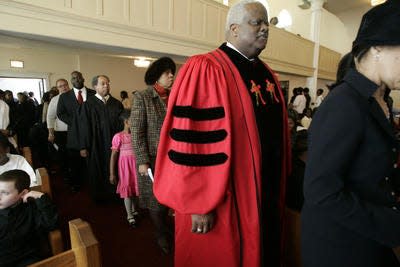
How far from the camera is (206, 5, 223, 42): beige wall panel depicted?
6195 mm

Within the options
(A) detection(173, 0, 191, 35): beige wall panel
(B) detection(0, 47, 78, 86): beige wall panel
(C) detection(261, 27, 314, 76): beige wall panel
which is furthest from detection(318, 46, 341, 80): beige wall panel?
(B) detection(0, 47, 78, 86): beige wall panel

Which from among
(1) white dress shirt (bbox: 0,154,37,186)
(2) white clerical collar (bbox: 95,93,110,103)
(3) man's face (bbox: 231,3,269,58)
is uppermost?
(3) man's face (bbox: 231,3,269,58)

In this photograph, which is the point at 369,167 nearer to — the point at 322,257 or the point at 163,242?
the point at 322,257

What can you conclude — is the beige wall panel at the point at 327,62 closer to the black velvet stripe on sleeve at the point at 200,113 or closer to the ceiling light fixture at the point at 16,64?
the ceiling light fixture at the point at 16,64

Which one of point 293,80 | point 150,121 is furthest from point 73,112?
point 293,80

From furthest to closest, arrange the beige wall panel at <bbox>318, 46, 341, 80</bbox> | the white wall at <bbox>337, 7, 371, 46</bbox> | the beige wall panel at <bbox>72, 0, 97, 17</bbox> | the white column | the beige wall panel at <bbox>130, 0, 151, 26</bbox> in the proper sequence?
the white wall at <bbox>337, 7, 371, 46</bbox>
the beige wall panel at <bbox>318, 46, 341, 80</bbox>
the white column
the beige wall panel at <bbox>130, 0, 151, 26</bbox>
the beige wall panel at <bbox>72, 0, 97, 17</bbox>

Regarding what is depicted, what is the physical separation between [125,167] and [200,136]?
6.08ft

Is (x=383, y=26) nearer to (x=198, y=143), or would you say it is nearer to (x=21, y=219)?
(x=198, y=143)

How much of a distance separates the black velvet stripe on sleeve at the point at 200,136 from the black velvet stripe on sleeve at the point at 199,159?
0.06 metres

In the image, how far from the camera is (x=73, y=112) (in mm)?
3613

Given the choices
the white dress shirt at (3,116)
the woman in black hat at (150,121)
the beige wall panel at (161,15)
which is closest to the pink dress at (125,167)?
the woman in black hat at (150,121)

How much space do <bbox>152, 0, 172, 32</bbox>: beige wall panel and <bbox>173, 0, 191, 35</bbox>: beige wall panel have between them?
169 mm

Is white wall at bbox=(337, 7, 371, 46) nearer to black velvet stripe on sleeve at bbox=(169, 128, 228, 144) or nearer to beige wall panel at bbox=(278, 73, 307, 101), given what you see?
beige wall panel at bbox=(278, 73, 307, 101)

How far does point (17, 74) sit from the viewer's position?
7984mm
